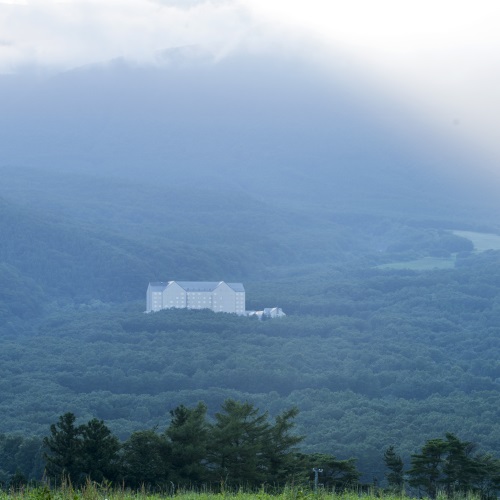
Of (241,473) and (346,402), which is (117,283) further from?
(241,473)

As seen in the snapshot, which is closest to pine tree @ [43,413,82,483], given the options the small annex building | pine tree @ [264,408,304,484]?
pine tree @ [264,408,304,484]

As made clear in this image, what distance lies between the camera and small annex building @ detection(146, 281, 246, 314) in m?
105

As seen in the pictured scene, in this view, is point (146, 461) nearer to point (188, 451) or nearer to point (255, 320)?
point (188, 451)

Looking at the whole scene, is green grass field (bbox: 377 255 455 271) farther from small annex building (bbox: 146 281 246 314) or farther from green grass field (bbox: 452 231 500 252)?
small annex building (bbox: 146 281 246 314)

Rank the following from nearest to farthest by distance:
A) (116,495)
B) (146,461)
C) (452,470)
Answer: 1. (116,495)
2. (146,461)
3. (452,470)

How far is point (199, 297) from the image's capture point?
106 metres

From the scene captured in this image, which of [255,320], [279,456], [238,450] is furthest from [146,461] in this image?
[255,320]

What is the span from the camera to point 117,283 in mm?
135125

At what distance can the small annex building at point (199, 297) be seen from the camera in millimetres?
104812

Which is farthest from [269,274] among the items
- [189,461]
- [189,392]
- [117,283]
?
[189,461]

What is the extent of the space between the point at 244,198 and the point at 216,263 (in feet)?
127

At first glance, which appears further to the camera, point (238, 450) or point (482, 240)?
point (482, 240)

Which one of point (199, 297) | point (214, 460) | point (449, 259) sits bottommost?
point (214, 460)

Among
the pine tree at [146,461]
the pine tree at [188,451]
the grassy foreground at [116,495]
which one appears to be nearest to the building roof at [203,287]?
the pine tree at [188,451]
